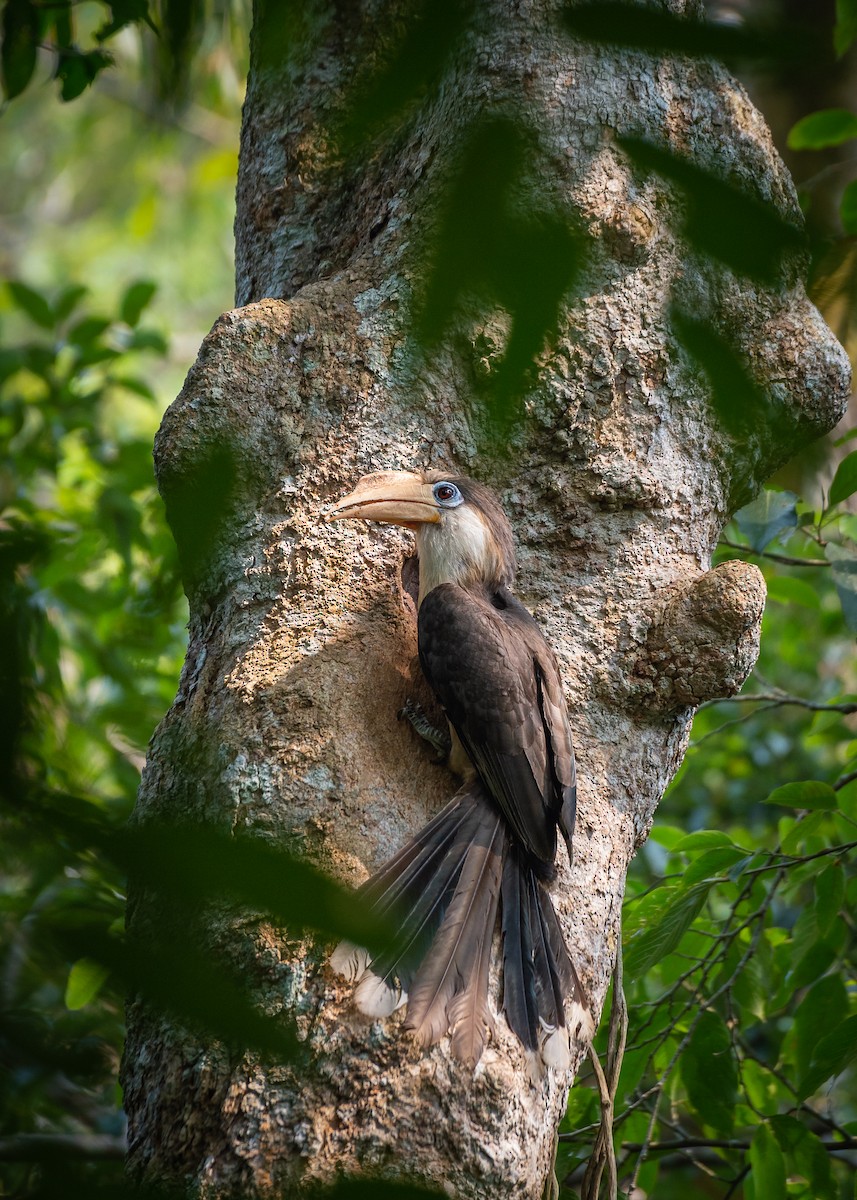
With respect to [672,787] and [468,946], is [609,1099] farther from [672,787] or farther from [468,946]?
[672,787]

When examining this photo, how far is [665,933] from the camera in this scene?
125 inches

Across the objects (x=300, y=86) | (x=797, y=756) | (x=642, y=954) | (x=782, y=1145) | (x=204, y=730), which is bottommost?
(x=797, y=756)

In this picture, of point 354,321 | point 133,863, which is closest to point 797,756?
point 354,321

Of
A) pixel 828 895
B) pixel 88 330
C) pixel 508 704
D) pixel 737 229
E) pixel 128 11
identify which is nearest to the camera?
pixel 737 229

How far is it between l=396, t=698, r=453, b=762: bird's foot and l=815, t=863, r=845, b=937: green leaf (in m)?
1.46

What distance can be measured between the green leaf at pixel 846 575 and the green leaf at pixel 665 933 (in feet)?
3.22

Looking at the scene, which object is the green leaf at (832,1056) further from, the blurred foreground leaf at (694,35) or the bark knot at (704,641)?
the blurred foreground leaf at (694,35)

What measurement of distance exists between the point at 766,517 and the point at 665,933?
1.39 m

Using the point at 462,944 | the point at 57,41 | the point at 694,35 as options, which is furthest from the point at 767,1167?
the point at 57,41

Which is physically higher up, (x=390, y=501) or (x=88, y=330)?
(x=390, y=501)

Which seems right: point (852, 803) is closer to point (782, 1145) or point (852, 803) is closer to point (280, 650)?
point (782, 1145)

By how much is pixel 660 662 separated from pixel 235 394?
1.33 meters

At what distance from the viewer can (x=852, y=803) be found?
3.71m

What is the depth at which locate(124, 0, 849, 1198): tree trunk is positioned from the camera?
102 inches
